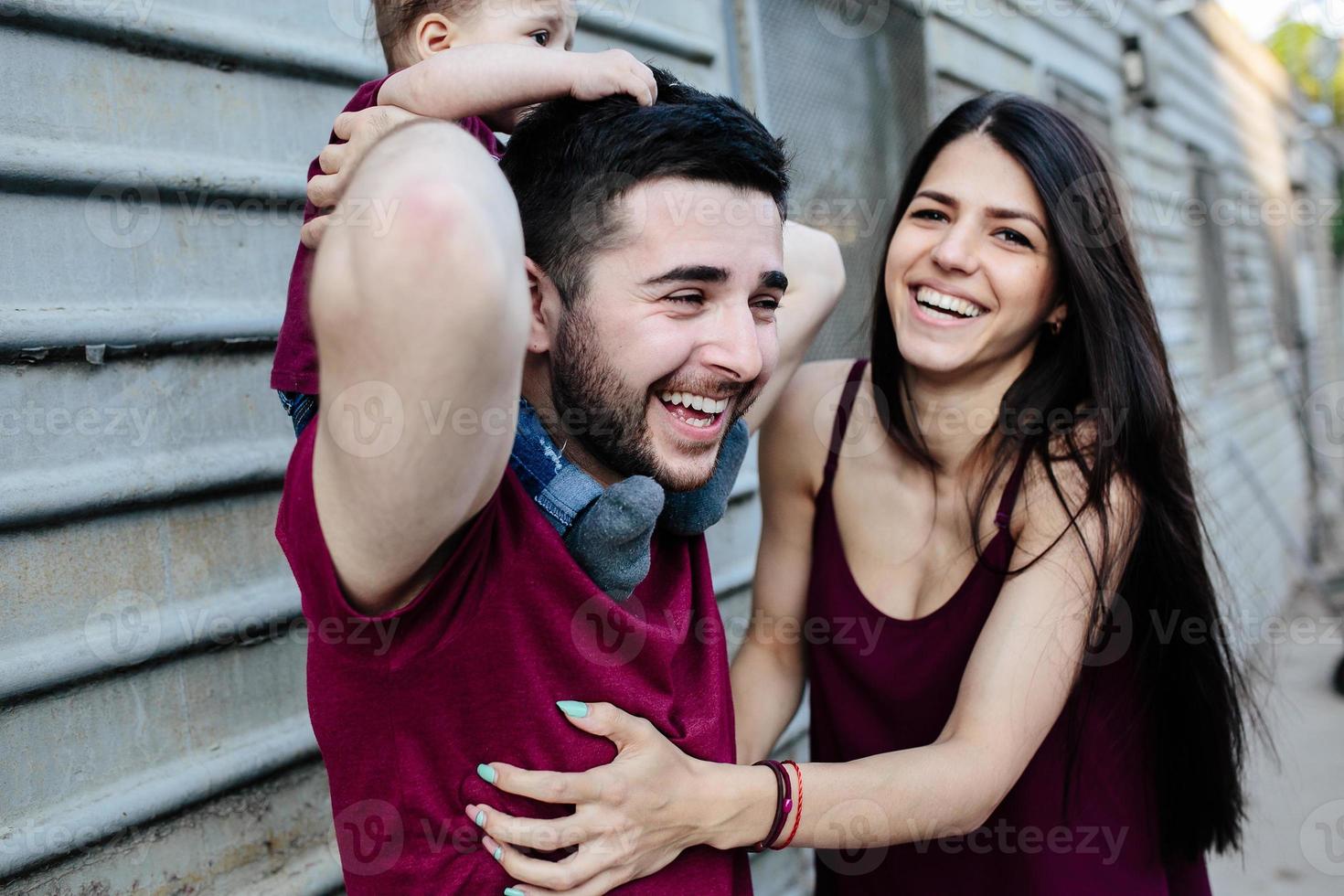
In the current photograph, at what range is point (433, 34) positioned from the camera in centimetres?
170

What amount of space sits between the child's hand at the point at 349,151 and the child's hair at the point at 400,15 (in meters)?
0.42

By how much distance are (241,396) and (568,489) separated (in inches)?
34.0

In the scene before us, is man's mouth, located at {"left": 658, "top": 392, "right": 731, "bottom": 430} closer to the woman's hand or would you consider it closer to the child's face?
the woman's hand

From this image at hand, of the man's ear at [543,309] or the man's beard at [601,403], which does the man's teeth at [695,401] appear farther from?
the man's ear at [543,309]

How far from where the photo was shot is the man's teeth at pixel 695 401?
4.96ft

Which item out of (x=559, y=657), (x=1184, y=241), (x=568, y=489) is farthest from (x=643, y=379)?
(x=1184, y=241)

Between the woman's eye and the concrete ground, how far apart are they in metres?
2.65

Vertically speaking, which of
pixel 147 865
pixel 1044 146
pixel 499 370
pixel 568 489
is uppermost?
pixel 1044 146

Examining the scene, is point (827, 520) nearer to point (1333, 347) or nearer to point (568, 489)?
point (568, 489)

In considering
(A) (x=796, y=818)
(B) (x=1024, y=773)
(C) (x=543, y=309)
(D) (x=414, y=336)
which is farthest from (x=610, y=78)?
(B) (x=1024, y=773)

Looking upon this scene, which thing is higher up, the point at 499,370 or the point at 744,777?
the point at 499,370

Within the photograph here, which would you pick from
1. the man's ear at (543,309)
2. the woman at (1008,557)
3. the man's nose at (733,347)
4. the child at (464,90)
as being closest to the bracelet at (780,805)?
the woman at (1008,557)

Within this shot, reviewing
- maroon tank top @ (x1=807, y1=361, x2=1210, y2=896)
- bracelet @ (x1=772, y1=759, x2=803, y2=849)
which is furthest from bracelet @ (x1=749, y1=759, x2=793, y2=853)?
maroon tank top @ (x1=807, y1=361, x2=1210, y2=896)

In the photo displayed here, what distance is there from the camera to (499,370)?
0.98 m
